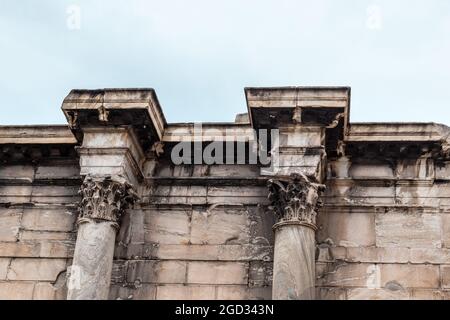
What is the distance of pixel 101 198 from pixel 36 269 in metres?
1.62

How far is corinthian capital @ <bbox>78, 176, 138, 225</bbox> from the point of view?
13.1m

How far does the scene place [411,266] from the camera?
1295 cm

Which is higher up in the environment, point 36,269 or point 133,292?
point 36,269

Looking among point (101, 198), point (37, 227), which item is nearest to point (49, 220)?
point (37, 227)

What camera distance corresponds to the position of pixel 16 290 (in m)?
13.6

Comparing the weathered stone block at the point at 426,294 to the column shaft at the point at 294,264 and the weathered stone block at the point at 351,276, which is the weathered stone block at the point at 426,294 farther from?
the column shaft at the point at 294,264

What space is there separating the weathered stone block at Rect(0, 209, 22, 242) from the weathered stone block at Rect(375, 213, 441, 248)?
18.1 ft

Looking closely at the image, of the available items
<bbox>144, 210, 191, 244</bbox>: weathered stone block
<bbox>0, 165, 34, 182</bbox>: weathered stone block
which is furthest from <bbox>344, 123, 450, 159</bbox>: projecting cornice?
<bbox>0, 165, 34, 182</bbox>: weathered stone block

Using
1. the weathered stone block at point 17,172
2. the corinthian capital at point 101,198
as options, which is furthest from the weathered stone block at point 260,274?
the weathered stone block at point 17,172

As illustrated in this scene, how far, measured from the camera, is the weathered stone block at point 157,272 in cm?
1335

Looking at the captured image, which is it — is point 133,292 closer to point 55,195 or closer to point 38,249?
point 38,249

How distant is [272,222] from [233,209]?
2.16 ft

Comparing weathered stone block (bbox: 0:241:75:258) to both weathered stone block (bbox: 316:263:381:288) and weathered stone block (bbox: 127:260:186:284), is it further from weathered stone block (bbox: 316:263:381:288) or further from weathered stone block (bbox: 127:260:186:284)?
weathered stone block (bbox: 316:263:381:288)

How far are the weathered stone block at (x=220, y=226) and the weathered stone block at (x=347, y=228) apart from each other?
1.14 metres
